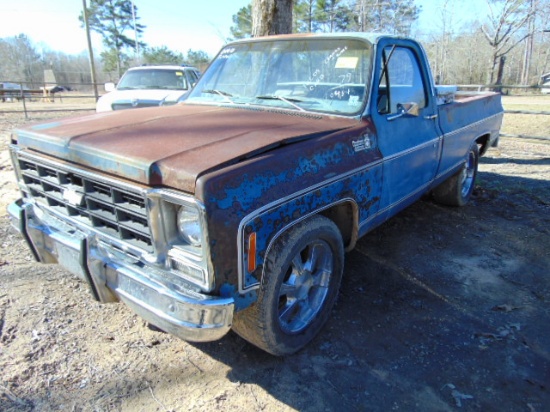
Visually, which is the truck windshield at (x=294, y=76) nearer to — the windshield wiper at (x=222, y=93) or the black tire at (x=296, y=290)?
the windshield wiper at (x=222, y=93)

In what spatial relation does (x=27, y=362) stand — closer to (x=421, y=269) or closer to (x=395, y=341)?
(x=395, y=341)

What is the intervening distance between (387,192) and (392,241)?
1331 millimetres

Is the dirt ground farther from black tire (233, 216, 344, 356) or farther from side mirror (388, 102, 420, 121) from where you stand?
side mirror (388, 102, 420, 121)

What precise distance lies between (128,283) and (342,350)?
4.78 ft

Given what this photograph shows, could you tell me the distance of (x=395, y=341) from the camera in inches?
109

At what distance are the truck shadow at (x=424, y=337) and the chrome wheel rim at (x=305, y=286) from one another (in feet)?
0.70


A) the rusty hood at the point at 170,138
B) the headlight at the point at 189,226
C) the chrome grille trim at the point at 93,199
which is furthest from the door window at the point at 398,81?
the chrome grille trim at the point at 93,199

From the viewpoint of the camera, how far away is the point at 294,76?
3338 millimetres

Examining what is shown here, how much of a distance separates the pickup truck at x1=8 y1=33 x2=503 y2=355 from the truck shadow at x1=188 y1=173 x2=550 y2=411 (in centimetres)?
25

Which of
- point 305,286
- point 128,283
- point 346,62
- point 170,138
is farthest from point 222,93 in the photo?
point 128,283

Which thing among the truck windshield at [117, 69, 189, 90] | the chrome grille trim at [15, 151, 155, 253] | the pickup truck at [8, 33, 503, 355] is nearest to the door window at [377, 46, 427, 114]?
the pickup truck at [8, 33, 503, 355]

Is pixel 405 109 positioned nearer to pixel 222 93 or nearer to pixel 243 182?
pixel 222 93

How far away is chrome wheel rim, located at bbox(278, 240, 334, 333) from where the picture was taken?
2.59 m

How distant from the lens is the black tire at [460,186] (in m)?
5.06
